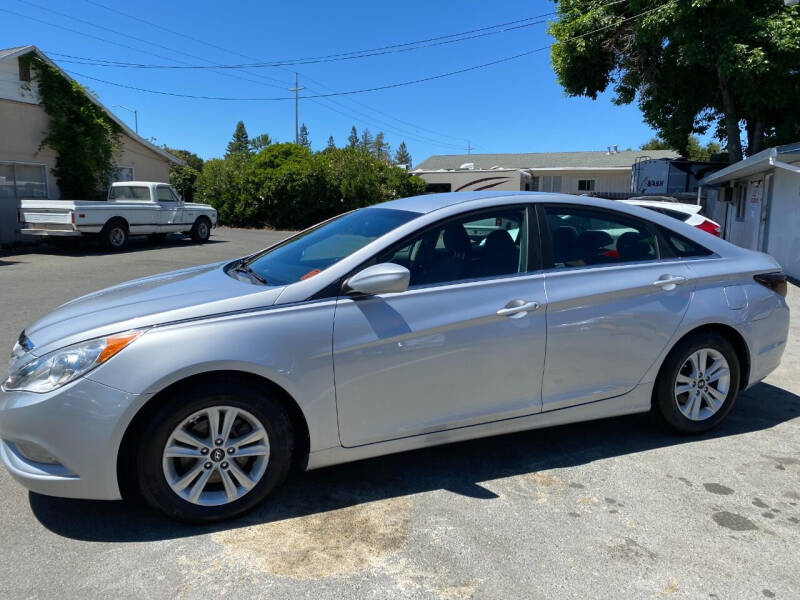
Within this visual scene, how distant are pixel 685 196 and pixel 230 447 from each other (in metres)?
21.1

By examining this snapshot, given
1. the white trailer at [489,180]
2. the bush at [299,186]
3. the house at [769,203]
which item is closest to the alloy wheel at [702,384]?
the house at [769,203]

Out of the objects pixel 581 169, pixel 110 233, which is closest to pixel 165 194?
pixel 110 233

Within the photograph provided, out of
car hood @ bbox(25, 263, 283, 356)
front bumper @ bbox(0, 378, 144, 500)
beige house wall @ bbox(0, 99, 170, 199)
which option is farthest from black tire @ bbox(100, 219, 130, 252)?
front bumper @ bbox(0, 378, 144, 500)

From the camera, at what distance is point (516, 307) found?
3562 millimetres

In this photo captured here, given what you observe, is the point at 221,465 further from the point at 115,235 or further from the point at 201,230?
the point at 201,230

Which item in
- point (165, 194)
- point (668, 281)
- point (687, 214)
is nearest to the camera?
point (668, 281)

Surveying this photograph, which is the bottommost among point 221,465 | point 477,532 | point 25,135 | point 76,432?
point 477,532

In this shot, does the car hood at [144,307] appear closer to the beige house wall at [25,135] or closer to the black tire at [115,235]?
the black tire at [115,235]

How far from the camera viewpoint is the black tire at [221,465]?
9.52 ft

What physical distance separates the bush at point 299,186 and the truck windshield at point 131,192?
9872 mm

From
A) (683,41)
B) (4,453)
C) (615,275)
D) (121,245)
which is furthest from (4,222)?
(683,41)

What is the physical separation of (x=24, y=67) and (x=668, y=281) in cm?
2009

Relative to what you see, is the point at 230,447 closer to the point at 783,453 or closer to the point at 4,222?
the point at 783,453

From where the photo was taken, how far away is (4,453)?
3.05 meters
